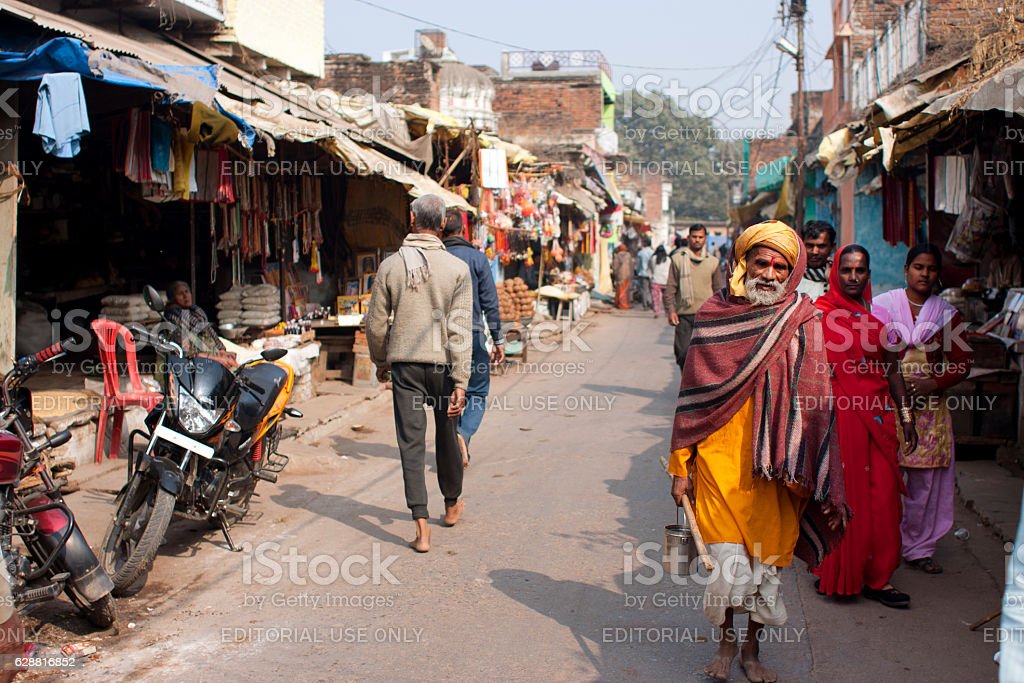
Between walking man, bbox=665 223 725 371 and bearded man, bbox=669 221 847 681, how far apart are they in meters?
6.60

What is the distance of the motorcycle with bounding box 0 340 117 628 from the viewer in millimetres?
4105

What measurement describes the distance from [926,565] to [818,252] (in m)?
1.99

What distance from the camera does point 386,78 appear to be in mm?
27062

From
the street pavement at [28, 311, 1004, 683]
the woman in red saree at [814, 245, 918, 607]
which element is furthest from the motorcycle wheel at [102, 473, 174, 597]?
the woman in red saree at [814, 245, 918, 607]

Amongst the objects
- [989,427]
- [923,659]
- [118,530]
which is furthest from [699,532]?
[989,427]

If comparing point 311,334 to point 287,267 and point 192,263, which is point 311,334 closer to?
point 287,267

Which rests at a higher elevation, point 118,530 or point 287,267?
point 287,267

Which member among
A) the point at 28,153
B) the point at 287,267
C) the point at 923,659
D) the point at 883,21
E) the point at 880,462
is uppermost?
the point at 883,21

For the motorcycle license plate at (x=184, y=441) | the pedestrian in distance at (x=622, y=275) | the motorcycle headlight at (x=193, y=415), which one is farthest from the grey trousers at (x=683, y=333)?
the pedestrian in distance at (x=622, y=275)

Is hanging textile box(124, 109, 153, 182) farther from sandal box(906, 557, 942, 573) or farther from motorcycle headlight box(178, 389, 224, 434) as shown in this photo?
sandal box(906, 557, 942, 573)

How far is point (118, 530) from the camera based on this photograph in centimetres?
505

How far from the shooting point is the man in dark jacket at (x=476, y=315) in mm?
7305

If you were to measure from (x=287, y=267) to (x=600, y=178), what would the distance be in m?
19.4

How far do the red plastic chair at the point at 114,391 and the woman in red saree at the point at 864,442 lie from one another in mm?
4895
